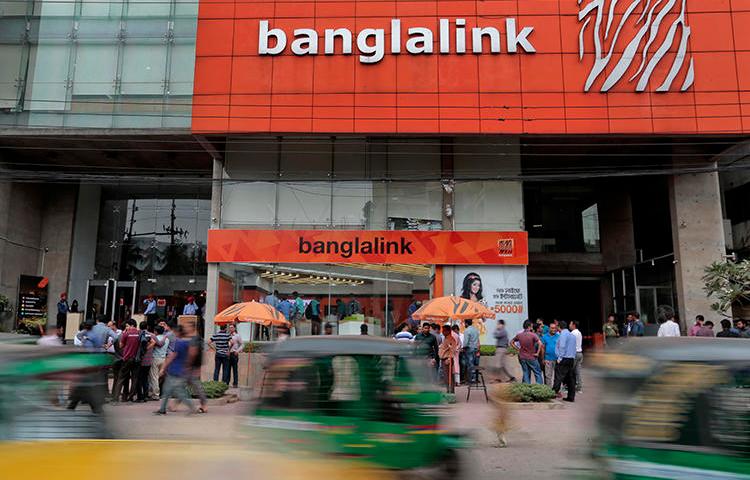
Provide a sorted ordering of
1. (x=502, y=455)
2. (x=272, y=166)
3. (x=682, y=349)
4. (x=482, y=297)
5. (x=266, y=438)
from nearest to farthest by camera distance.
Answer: (x=682, y=349) < (x=266, y=438) < (x=502, y=455) < (x=482, y=297) < (x=272, y=166)

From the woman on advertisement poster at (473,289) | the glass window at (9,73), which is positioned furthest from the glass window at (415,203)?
the glass window at (9,73)

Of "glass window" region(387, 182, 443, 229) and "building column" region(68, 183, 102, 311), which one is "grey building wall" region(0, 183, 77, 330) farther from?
"glass window" region(387, 182, 443, 229)

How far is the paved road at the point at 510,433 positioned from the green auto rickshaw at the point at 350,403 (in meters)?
0.59

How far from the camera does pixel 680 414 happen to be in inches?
145

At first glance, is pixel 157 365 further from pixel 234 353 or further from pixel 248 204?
pixel 248 204

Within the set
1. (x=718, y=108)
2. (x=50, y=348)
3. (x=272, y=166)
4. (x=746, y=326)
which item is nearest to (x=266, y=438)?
(x=50, y=348)

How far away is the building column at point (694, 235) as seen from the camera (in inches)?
731

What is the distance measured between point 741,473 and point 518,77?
54.3 feet

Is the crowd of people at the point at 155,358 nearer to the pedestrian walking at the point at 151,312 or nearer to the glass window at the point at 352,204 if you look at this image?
the glass window at the point at 352,204

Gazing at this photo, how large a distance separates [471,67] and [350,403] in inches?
619

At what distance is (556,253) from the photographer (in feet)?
86.6

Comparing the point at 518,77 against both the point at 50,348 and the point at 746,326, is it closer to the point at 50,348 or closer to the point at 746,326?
the point at 746,326

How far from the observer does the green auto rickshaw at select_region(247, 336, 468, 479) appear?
4906 millimetres

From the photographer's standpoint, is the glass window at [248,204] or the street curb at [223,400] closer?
the street curb at [223,400]
